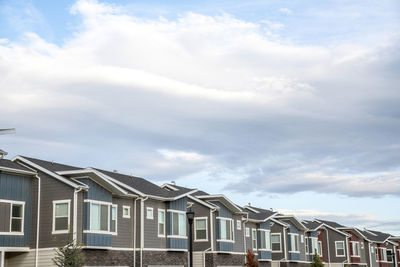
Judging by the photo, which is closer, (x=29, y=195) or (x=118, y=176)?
(x=29, y=195)

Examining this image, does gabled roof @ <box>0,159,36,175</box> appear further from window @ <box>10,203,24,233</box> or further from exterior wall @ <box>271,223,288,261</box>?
exterior wall @ <box>271,223,288,261</box>

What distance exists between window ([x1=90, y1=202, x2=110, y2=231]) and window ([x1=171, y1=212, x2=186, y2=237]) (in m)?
7.67

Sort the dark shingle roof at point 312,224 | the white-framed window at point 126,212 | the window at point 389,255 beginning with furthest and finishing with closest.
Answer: the window at point 389,255
the dark shingle roof at point 312,224
the white-framed window at point 126,212

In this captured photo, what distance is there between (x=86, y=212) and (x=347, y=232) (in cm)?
4681

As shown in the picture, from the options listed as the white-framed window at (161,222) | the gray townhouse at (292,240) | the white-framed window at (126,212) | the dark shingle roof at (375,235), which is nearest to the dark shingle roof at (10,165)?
the white-framed window at (126,212)

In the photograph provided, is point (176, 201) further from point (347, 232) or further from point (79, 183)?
point (347, 232)

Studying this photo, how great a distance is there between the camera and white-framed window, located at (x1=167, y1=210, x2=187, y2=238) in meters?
40.6

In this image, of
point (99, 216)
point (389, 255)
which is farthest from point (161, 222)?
point (389, 255)

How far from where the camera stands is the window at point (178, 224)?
4072 cm

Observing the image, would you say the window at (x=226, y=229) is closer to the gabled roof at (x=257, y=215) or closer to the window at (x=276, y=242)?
the gabled roof at (x=257, y=215)

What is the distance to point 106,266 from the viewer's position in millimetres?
34062

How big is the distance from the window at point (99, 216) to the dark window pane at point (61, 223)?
151cm

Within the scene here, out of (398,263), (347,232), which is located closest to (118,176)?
(347,232)

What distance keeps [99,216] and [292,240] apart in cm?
3049
